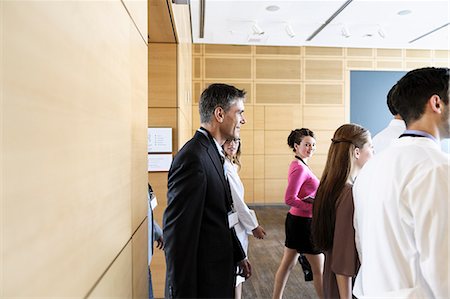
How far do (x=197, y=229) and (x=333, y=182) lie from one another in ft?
3.47

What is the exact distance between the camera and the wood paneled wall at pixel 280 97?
8.77m

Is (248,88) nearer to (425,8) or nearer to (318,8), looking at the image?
(318,8)

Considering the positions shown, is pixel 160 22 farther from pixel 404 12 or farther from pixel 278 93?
pixel 278 93

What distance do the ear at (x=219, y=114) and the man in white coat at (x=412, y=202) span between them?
0.88 m

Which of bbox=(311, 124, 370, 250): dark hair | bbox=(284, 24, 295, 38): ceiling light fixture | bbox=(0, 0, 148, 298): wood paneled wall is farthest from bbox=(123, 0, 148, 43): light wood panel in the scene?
bbox=(284, 24, 295, 38): ceiling light fixture

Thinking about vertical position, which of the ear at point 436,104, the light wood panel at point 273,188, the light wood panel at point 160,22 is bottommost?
the light wood panel at point 273,188

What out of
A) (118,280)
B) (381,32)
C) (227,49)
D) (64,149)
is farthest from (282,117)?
(64,149)

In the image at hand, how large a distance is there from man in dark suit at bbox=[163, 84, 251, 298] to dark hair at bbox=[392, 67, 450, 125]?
98 centimetres

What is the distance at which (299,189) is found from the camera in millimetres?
3207

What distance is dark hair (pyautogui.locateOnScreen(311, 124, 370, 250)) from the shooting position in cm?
221

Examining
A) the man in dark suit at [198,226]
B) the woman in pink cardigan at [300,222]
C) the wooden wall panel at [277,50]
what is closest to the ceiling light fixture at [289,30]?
the wooden wall panel at [277,50]

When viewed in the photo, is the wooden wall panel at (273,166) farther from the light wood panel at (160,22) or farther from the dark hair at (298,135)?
the light wood panel at (160,22)

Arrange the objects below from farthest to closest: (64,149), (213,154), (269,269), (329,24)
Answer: (329,24) < (269,269) < (213,154) < (64,149)

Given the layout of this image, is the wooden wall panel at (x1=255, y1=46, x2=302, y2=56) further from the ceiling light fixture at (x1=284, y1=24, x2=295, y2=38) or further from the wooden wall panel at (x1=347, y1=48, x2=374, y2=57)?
the wooden wall panel at (x1=347, y1=48, x2=374, y2=57)
